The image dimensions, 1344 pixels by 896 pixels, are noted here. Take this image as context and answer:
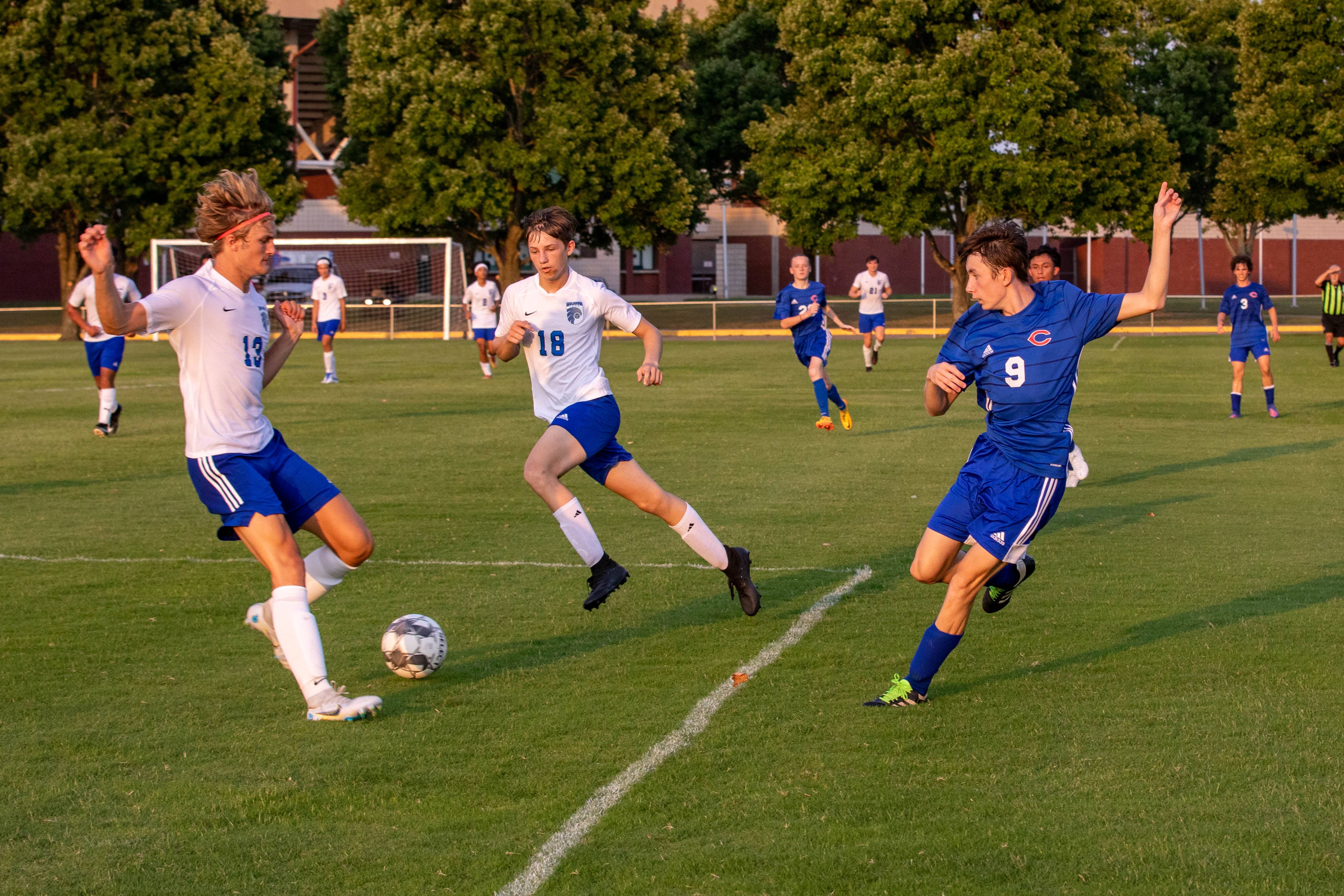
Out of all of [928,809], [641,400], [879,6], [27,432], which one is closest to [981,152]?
[879,6]

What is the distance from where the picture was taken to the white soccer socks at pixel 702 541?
669 cm

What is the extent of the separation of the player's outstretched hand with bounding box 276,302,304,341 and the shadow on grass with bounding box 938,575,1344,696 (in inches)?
121

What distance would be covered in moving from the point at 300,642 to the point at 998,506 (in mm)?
2694

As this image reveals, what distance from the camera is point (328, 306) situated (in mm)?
23656

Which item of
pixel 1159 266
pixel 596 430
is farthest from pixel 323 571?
pixel 1159 266

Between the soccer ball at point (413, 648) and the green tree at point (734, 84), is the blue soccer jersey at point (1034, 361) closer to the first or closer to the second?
the soccer ball at point (413, 648)

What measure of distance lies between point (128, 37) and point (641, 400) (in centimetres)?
2670

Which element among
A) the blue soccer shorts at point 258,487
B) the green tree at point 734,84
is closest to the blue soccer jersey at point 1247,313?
the blue soccer shorts at point 258,487

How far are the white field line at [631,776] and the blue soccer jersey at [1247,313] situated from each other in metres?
11.4

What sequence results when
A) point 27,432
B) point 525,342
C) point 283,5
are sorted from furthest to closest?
point 283,5, point 27,432, point 525,342

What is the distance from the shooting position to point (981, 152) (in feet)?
124

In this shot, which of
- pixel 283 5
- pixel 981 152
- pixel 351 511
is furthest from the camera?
pixel 283 5

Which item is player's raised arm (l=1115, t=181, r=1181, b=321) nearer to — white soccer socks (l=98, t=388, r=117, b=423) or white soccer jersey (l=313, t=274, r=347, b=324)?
white soccer socks (l=98, t=388, r=117, b=423)

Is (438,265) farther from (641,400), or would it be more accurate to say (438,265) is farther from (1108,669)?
(1108,669)
